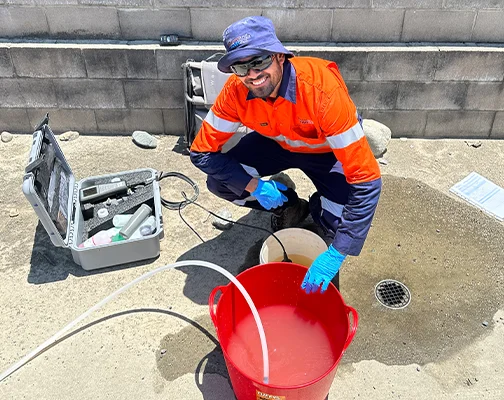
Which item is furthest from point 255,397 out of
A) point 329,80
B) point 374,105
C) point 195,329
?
point 374,105

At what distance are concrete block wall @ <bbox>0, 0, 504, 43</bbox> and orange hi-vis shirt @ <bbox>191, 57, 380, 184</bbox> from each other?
1.45 m

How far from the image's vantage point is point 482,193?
154 inches

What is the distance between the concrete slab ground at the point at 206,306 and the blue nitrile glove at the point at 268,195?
420 mm

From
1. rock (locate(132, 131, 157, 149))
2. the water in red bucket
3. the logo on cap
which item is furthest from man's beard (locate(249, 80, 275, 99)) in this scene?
rock (locate(132, 131, 157, 149))

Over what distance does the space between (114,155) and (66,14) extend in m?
1.23

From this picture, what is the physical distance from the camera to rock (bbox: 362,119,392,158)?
4.16 meters

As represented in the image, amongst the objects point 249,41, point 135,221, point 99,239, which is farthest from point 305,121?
point 99,239

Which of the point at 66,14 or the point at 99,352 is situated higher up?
the point at 66,14

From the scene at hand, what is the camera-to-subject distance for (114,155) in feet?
14.3

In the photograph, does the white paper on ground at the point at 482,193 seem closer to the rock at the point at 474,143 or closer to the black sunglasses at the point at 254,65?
the rock at the point at 474,143

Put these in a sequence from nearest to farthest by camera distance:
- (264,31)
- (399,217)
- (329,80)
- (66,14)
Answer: (264,31) < (329,80) < (399,217) < (66,14)

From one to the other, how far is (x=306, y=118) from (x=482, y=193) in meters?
1.99

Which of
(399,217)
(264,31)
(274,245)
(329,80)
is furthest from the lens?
(399,217)

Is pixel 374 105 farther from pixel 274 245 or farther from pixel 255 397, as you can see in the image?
pixel 255 397
